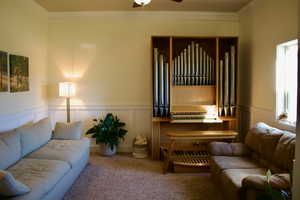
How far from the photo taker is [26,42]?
13.0 feet

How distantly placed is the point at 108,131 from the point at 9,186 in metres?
2.56

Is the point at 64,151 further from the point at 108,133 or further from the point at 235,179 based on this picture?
the point at 235,179

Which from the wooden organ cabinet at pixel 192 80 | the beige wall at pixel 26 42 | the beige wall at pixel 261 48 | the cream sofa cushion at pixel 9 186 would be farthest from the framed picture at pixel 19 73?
the beige wall at pixel 261 48

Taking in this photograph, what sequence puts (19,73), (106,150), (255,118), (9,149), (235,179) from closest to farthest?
(235,179) → (9,149) → (19,73) → (255,118) → (106,150)

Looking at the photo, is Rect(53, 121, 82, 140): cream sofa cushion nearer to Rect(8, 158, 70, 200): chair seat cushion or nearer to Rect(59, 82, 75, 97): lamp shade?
Rect(59, 82, 75, 97): lamp shade

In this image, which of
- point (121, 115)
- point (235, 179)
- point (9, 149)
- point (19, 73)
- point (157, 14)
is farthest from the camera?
point (121, 115)

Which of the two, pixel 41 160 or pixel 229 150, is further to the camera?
pixel 229 150

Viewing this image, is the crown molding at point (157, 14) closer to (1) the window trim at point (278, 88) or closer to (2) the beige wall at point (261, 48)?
(2) the beige wall at point (261, 48)

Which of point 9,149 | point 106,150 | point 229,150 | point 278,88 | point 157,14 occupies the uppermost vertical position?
point 157,14

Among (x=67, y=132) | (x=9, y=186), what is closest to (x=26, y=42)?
(x=67, y=132)

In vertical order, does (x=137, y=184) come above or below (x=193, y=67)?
below

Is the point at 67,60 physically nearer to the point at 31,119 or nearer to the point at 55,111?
the point at 55,111

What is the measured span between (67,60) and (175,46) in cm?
212

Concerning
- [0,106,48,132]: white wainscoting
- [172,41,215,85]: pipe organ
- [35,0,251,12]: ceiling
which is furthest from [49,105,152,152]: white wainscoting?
[35,0,251,12]: ceiling
